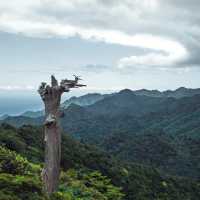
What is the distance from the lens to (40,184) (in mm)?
14883

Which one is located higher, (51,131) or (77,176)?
(51,131)

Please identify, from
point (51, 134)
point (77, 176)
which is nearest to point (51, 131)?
point (51, 134)

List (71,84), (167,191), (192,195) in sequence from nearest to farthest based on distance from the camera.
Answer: (71,84), (167,191), (192,195)

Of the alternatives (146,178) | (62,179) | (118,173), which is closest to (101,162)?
(118,173)

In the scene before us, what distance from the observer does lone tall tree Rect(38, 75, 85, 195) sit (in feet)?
48.4

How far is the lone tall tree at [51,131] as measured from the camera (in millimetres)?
14766

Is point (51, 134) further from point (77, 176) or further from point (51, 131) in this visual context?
point (77, 176)

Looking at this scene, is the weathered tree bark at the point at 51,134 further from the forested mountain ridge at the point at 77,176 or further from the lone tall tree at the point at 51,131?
the forested mountain ridge at the point at 77,176

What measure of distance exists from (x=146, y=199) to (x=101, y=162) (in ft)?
43.9

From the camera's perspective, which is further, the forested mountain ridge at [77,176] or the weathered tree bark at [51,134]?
the weathered tree bark at [51,134]

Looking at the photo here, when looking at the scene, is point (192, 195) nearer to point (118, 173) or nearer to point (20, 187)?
point (118, 173)

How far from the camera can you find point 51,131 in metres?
15.0

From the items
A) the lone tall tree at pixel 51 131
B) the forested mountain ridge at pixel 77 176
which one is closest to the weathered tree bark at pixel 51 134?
the lone tall tree at pixel 51 131

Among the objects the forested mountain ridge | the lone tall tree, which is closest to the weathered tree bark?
the lone tall tree
